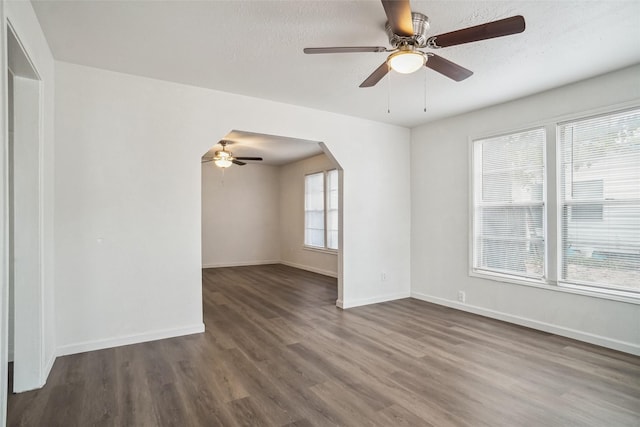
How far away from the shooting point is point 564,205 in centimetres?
366

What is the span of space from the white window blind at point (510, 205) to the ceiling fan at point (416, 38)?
1.93 m

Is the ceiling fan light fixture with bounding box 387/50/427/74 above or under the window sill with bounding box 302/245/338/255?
above

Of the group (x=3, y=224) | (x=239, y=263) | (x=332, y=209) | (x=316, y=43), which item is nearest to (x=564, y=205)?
(x=316, y=43)

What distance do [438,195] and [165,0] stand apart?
13.5ft

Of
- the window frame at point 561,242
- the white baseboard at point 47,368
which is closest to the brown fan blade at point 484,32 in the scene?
the window frame at point 561,242

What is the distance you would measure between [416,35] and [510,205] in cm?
274

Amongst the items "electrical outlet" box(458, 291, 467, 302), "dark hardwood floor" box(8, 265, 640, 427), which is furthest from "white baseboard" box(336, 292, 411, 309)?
"electrical outlet" box(458, 291, 467, 302)

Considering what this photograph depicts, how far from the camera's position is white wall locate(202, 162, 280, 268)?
829cm

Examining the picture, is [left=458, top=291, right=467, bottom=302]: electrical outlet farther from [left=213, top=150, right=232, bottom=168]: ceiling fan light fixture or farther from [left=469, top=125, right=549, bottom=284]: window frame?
[left=213, top=150, right=232, bottom=168]: ceiling fan light fixture

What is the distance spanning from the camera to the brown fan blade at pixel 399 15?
5.90 feet

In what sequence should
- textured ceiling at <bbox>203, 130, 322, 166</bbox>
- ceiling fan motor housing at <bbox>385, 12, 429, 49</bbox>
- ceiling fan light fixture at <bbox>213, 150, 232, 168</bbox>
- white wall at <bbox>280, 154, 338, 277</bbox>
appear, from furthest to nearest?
white wall at <bbox>280, 154, 338, 277</bbox> < ceiling fan light fixture at <bbox>213, 150, 232, 168</bbox> < textured ceiling at <bbox>203, 130, 322, 166</bbox> < ceiling fan motor housing at <bbox>385, 12, 429, 49</bbox>

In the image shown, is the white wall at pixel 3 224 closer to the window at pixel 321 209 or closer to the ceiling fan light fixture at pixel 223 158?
the ceiling fan light fixture at pixel 223 158

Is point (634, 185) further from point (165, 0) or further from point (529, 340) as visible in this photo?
point (165, 0)

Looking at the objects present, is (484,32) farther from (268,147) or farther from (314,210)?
(314,210)
